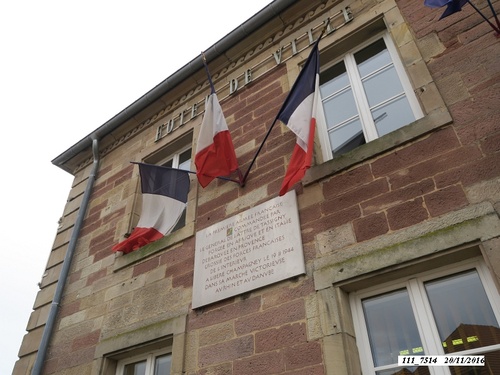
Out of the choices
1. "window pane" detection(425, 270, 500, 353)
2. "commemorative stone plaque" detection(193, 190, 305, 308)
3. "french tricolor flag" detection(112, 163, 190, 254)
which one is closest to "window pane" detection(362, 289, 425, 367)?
"window pane" detection(425, 270, 500, 353)

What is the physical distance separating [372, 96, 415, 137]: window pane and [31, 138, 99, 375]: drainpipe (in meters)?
4.76

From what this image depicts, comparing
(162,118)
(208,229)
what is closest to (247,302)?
(208,229)

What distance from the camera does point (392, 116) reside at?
13.5 ft

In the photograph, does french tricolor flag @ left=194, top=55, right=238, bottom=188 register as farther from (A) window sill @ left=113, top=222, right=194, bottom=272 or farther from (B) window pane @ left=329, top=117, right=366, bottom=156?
(B) window pane @ left=329, top=117, right=366, bottom=156

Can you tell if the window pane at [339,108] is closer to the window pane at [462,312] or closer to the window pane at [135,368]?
the window pane at [462,312]

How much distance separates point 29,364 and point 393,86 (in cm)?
568

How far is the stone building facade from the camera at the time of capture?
302cm

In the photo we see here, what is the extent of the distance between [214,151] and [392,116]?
200 cm

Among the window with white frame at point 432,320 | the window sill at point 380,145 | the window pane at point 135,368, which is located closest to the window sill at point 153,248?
the window pane at point 135,368

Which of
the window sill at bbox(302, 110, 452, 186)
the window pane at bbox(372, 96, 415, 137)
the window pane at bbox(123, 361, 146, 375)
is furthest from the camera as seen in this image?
the window pane at bbox(123, 361, 146, 375)

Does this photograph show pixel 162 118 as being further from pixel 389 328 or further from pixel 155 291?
pixel 389 328

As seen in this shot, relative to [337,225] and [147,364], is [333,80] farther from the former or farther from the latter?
[147,364]

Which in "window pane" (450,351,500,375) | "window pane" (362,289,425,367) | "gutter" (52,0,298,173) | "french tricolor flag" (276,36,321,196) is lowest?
"window pane" (450,351,500,375)

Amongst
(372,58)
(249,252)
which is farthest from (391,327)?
(372,58)
